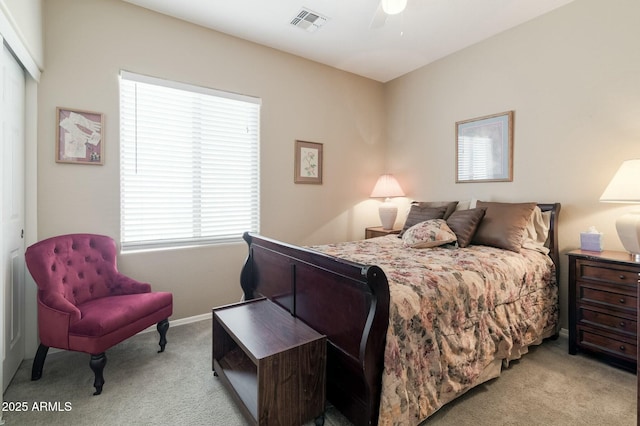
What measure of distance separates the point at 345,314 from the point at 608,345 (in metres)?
2.16

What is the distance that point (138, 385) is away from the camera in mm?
2045

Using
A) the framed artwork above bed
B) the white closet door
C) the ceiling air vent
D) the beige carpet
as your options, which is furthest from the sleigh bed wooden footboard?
the framed artwork above bed

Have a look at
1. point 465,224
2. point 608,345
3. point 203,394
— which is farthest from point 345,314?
point 608,345

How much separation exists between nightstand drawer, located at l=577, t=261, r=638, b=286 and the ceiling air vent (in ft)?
10.2

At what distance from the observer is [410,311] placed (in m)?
1.58

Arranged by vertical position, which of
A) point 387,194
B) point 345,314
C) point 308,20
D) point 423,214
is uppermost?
point 308,20

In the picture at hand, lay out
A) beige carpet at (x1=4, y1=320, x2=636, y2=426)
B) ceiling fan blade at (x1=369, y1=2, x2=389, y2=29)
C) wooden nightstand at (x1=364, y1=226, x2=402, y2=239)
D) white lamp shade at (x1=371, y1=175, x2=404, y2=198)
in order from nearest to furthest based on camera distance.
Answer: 1. beige carpet at (x1=4, y1=320, x2=636, y2=426)
2. ceiling fan blade at (x1=369, y1=2, x2=389, y2=29)
3. wooden nightstand at (x1=364, y1=226, x2=402, y2=239)
4. white lamp shade at (x1=371, y1=175, x2=404, y2=198)

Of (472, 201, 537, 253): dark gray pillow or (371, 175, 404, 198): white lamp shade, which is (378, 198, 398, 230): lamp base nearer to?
(371, 175, 404, 198): white lamp shade

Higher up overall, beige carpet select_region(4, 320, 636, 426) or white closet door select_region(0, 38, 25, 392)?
white closet door select_region(0, 38, 25, 392)

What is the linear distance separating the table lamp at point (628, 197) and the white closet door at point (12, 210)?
398cm

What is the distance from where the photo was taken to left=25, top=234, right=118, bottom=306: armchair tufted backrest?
2.04m

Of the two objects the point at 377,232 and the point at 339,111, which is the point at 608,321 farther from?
the point at 339,111

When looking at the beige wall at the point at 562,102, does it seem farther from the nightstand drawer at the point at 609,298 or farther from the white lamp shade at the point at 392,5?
the white lamp shade at the point at 392,5

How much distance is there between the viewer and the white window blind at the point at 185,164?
2.83 m
